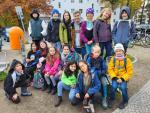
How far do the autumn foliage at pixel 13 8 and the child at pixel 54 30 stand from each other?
92.8ft

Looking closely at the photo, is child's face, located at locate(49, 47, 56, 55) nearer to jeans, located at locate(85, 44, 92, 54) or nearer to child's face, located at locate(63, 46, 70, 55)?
child's face, located at locate(63, 46, 70, 55)

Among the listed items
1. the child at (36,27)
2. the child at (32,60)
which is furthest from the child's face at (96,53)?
the child at (36,27)

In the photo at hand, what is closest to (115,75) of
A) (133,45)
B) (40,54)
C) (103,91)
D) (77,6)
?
(103,91)

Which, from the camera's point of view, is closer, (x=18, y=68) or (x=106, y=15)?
(x=18, y=68)

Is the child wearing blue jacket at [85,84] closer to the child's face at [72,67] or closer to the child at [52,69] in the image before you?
the child's face at [72,67]

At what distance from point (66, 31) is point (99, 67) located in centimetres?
175

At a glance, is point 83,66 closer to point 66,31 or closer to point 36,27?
point 66,31

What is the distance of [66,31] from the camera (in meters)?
7.52

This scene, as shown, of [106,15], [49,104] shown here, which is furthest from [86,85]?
[106,15]

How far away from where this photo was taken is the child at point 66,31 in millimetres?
7410

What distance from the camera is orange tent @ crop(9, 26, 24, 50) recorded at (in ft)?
44.5

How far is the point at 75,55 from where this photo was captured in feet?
23.1

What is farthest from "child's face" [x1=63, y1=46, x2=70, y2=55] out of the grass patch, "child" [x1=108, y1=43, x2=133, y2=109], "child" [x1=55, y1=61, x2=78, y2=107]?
the grass patch

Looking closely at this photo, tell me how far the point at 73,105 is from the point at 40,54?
2.00 meters
